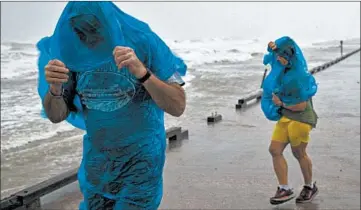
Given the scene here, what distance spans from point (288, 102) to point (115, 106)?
2.54 m

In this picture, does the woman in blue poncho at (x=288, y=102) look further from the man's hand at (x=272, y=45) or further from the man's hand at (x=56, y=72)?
the man's hand at (x=56, y=72)

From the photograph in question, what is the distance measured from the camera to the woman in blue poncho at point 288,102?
15.1 ft

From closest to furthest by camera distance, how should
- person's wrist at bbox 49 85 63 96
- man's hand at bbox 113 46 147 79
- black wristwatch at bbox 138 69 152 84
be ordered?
man's hand at bbox 113 46 147 79
black wristwatch at bbox 138 69 152 84
person's wrist at bbox 49 85 63 96

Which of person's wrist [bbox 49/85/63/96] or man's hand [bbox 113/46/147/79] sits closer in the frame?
man's hand [bbox 113/46/147/79]

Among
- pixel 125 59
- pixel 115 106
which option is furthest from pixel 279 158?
pixel 125 59

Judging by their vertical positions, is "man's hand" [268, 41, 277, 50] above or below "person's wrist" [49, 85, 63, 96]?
below

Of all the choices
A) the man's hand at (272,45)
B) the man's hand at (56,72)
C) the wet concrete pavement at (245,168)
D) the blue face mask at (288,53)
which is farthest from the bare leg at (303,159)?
the man's hand at (56,72)

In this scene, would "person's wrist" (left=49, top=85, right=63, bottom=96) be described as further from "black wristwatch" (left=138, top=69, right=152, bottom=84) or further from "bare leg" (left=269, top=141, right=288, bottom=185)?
"bare leg" (left=269, top=141, right=288, bottom=185)

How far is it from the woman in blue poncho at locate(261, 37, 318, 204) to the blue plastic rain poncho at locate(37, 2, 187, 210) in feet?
7.50

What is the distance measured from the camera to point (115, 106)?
8.07ft

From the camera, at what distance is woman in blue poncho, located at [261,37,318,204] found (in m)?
4.61

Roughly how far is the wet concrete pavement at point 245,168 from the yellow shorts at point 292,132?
66 cm

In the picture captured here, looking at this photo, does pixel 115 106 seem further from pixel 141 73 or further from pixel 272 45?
pixel 272 45

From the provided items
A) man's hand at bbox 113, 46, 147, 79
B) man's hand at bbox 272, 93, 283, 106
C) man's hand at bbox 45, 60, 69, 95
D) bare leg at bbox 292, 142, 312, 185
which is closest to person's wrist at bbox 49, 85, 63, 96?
man's hand at bbox 45, 60, 69, 95
